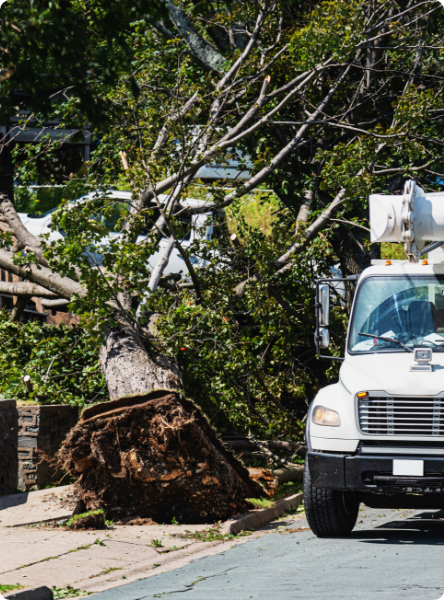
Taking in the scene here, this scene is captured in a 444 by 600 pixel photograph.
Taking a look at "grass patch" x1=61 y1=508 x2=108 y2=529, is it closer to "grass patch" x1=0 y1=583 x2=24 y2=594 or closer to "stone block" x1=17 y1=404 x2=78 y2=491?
"stone block" x1=17 y1=404 x2=78 y2=491

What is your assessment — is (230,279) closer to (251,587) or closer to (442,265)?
(442,265)

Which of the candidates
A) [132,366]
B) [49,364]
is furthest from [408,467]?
[49,364]

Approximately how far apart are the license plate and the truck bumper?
35mm

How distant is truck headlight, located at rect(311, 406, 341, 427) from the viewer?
7527mm

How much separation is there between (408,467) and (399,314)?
5.20 feet

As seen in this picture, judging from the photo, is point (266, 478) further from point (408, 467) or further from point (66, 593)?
point (66, 593)

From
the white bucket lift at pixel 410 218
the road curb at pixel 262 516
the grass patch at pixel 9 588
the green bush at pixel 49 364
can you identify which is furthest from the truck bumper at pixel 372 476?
the green bush at pixel 49 364

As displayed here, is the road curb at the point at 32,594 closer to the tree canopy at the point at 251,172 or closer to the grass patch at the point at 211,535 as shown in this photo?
the grass patch at the point at 211,535

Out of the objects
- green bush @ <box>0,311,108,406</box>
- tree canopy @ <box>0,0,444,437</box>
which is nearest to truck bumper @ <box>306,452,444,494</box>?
tree canopy @ <box>0,0,444,437</box>

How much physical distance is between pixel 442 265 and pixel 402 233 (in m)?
0.60

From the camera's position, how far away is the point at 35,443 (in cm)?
1035

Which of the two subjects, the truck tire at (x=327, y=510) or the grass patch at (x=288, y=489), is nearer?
the truck tire at (x=327, y=510)

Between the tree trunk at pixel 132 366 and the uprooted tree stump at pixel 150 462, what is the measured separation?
1106 millimetres

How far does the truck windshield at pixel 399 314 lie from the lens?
309 inches
